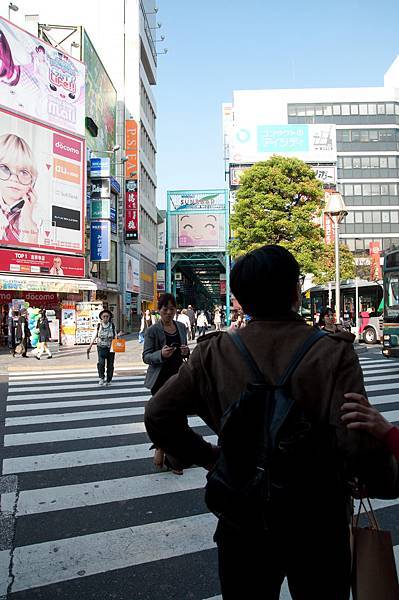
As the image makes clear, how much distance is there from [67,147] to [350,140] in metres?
45.3

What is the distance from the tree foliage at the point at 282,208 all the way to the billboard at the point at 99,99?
9759 millimetres

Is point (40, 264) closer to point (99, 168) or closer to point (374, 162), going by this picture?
point (99, 168)

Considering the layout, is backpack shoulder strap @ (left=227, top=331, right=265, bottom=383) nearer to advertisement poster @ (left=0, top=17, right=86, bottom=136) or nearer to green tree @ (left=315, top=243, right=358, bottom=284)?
advertisement poster @ (left=0, top=17, right=86, bottom=136)

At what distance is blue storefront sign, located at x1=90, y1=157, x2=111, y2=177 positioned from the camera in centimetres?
2752

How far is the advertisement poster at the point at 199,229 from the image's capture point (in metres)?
45.7

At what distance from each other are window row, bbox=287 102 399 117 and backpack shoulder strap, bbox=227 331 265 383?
2651 inches

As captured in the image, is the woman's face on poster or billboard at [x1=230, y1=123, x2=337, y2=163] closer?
the woman's face on poster

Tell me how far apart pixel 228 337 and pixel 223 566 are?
768 millimetres

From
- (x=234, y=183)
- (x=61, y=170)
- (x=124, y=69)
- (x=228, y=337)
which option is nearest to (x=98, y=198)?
(x=61, y=170)

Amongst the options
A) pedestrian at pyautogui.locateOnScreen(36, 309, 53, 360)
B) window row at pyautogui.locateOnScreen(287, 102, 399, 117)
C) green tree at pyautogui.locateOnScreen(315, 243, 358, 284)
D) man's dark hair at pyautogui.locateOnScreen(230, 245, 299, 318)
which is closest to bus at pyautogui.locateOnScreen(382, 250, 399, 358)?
pedestrian at pyautogui.locateOnScreen(36, 309, 53, 360)

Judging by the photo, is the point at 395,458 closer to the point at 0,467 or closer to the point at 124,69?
the point at 0,467

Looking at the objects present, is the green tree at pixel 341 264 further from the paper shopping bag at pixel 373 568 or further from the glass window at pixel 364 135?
the paper shopping bag at pixel 373 568

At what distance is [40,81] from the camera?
23.9 meters

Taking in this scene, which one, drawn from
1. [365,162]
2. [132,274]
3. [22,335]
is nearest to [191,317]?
[22,335]
